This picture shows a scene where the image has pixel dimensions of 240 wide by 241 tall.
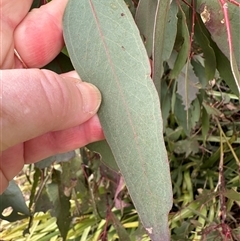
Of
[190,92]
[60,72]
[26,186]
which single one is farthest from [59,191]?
[26,186]

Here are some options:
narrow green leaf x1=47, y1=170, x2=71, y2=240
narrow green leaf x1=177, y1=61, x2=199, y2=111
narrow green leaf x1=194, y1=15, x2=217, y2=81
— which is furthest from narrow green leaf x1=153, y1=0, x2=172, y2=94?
narrow green leaf x1=47, y1=170, x2=71, y2=240

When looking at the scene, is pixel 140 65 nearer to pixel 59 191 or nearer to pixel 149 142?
pixel 149 142

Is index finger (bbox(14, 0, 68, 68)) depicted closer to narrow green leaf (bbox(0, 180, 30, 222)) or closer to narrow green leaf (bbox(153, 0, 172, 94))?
narrow green leaf (bbox(153, 0, 172, 94))

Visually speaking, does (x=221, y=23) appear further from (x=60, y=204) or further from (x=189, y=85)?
(x=60, y=204)

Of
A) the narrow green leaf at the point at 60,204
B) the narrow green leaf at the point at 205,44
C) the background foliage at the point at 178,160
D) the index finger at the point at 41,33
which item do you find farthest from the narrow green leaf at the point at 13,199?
the narrow green leaf at the point at 205,44

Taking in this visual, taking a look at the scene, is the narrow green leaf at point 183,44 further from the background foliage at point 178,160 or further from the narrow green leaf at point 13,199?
the narrow green leaf at point 13,199
